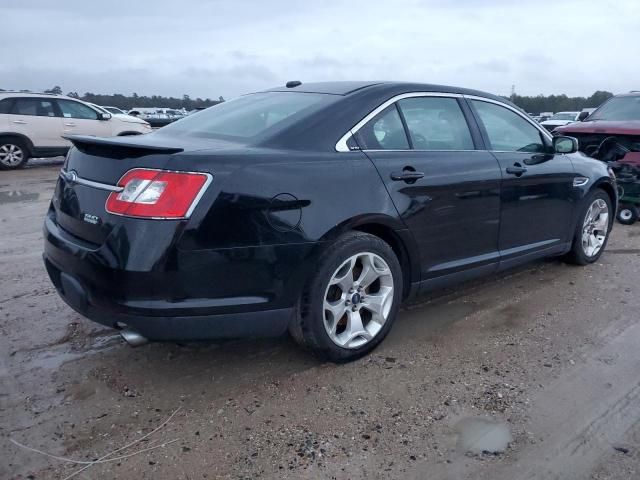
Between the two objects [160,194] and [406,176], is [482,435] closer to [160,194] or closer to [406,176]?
[406,176]

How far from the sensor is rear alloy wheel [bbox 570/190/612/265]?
5.05 metres

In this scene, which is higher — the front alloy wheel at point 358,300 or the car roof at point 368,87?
the car roof at point 368,87

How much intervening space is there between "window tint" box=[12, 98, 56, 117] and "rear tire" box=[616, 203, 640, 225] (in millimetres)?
11398

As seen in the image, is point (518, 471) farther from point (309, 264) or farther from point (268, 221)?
point (268, 221)

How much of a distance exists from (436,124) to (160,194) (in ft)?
6.56

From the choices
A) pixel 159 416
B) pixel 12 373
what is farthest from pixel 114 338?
pixel 159 416

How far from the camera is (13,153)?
12.1 meters

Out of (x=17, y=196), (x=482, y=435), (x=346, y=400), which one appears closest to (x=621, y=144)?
(x=482, y=435)

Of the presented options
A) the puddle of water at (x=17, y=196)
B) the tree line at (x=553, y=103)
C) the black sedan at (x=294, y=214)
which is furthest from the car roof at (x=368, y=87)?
the tree line at (x=553, y=103)

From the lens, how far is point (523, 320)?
397 centimetres

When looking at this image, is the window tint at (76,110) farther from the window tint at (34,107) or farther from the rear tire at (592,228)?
the rear tire at (592,228)

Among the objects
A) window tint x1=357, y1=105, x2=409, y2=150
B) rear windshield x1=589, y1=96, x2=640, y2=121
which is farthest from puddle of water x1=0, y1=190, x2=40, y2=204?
rear windshield x1=589, y1=96, x2=640, y2=121

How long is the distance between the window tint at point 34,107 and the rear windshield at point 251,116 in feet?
32.9

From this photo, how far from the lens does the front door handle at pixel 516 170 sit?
13.5ft
